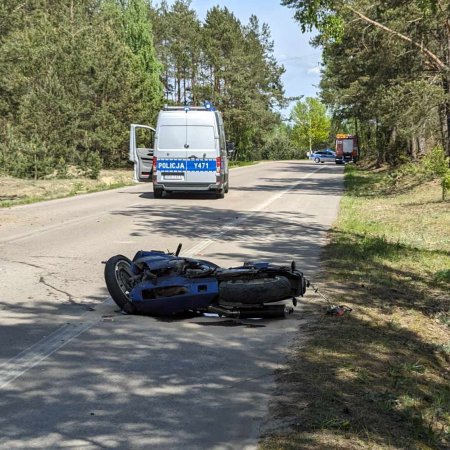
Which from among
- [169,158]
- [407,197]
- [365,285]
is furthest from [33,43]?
[365,285]

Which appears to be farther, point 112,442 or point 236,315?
point 236,315

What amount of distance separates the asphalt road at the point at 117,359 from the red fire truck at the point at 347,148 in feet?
205

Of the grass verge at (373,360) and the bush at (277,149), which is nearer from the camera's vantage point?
the grass verge at (373,360)

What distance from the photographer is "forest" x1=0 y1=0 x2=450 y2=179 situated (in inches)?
868

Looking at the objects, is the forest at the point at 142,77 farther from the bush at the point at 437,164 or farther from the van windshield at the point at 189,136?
the van windshield at the point at 189,136

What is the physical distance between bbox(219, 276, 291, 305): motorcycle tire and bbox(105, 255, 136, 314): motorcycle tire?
3.09ft

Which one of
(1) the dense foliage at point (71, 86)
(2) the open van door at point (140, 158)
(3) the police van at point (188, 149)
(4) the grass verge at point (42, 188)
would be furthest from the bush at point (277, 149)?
(3) the police van at point (188, 149)

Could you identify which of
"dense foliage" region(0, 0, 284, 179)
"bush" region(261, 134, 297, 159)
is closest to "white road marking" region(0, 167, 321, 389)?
"dense foliage" region(0, 0, 284, 179)

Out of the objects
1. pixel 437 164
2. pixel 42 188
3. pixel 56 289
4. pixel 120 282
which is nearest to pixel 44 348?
pixel 120 282

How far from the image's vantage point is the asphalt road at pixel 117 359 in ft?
12.3

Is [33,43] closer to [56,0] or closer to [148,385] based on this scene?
[56,0]

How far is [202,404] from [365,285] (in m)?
4.21

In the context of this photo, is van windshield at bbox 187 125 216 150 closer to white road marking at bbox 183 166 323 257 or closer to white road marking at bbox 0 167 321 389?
white road marking at bbox 183 166 323 257

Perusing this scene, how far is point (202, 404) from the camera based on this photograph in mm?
4145
